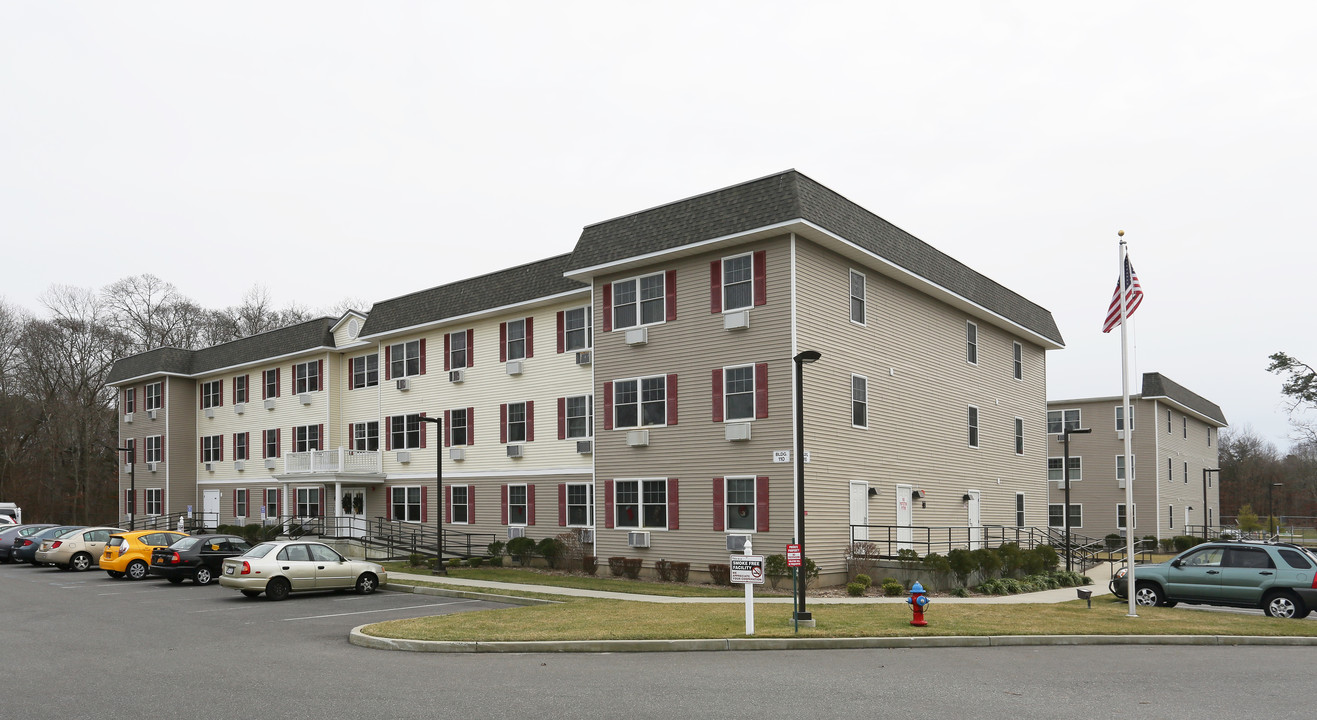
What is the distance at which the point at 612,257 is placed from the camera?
27.5 meters

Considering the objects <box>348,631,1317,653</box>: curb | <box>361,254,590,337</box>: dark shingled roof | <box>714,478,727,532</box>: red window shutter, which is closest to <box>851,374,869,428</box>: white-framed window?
<box>714,478,727,532</box>: red window shutter

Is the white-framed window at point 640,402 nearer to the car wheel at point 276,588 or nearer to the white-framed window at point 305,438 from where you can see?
the car wheel at point 276,588

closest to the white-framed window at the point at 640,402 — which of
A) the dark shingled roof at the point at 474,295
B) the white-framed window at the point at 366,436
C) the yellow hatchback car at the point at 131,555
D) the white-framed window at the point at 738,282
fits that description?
the white-framed window at the point at 738,282

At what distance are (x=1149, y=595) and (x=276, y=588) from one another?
18.9 metres

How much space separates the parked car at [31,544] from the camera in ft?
110

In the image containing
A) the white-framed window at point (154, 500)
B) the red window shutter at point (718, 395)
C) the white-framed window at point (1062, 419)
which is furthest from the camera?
the white-framed window at point (1062, 419)

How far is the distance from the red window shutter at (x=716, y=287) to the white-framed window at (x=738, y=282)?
112 mm

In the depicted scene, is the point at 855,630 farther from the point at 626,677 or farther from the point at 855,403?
the point at 855,403

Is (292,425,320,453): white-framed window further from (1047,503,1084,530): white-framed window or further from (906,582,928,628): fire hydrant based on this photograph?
(1047,503,1084,530): white-framed window

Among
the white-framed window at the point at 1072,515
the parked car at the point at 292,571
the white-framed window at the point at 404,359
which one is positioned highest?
the white-framed window at the point at 404,359

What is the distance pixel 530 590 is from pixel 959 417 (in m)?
16.0

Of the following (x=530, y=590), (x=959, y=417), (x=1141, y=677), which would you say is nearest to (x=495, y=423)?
(x=530, y=590)

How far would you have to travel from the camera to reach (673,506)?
85.6 feet

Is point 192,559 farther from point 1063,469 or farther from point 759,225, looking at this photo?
point 1063,469
